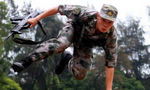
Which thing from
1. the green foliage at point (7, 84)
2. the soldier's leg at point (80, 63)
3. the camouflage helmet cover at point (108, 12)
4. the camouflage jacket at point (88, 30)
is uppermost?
the camouflage helmet cover at point (108, 12)

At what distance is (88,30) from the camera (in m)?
3.85

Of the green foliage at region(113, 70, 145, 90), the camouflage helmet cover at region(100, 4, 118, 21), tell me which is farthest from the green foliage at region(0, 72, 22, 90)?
the camouflage helmet cover at region(100, 4, 118, 21)

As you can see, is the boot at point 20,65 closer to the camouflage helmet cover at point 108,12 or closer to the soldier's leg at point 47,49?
the soldier's leg at point 47,49

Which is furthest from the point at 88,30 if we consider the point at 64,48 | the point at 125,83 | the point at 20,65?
the point at 125,83

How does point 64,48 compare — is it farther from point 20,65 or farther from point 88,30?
point 20,65

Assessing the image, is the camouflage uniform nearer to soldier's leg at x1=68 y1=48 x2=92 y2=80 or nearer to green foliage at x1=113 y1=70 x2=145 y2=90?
soldier's leg at x1=68 y1=48 x2=92 y2=80

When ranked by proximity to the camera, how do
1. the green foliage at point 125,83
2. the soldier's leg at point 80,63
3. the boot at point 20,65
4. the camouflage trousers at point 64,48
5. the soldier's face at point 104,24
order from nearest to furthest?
the boot at point 20,65
the camouflage trousers at point 64,48
the soldier's face at point 104,24
the soldier's leg at point 80,63
the green foliage at point 125,83

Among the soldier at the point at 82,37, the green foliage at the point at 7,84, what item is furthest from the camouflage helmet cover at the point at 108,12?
the green foliage at the point at 7,84

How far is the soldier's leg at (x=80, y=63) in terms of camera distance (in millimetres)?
4426

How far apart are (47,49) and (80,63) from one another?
3.60ft

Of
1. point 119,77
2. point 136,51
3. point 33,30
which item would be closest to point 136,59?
point 136,51

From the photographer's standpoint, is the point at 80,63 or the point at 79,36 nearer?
the point at 79,36

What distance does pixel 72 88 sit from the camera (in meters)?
24.0

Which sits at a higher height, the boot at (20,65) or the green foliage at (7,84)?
the boot at (20,65)
